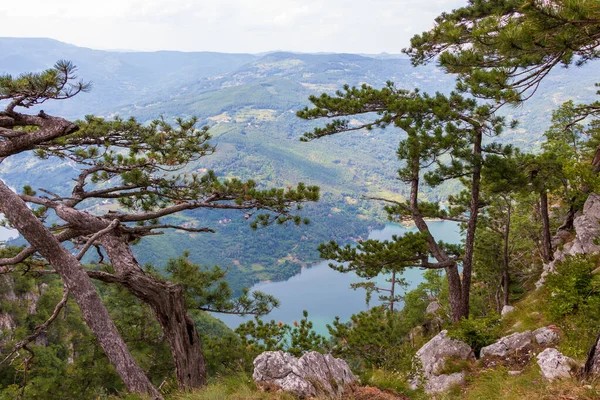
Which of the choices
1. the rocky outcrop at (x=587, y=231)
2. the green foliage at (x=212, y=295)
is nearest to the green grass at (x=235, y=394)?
the green foliage at (x=212, y=295)

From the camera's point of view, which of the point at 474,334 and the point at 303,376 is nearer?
the point at 303,376

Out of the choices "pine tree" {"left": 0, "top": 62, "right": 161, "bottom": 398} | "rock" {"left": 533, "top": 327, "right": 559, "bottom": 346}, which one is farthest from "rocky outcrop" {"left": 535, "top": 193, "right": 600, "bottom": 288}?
"pine tree" {"left": 0, "top": 62, "right": 161, "bottom": 398}

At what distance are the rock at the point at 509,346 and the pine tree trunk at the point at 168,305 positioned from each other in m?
4.86

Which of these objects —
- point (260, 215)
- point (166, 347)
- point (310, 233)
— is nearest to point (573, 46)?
point (260, 215)

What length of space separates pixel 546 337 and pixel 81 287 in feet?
22.4

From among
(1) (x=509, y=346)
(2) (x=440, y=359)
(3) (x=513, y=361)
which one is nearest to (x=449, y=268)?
(2) (x=440, y=359)

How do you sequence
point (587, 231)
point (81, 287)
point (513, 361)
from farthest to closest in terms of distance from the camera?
point (587, 231) → point (513, 361) → point (81, 287)

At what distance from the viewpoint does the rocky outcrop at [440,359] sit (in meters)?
6.39

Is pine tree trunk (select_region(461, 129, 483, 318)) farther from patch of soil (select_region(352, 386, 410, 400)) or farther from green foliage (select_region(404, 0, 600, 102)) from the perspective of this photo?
patch of soil (select_region(352, 386, 410, 400))

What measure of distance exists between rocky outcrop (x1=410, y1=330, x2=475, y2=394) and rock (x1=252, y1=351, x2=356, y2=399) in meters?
2.24

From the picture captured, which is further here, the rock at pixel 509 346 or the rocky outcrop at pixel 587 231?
the rocky outcrop at pixel 587 231

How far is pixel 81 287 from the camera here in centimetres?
423

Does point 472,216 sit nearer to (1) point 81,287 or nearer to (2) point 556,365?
(2) point 556,365

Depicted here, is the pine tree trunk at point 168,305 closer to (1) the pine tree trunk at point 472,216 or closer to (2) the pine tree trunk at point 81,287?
(2) the pine tree trunk at point 81,287
